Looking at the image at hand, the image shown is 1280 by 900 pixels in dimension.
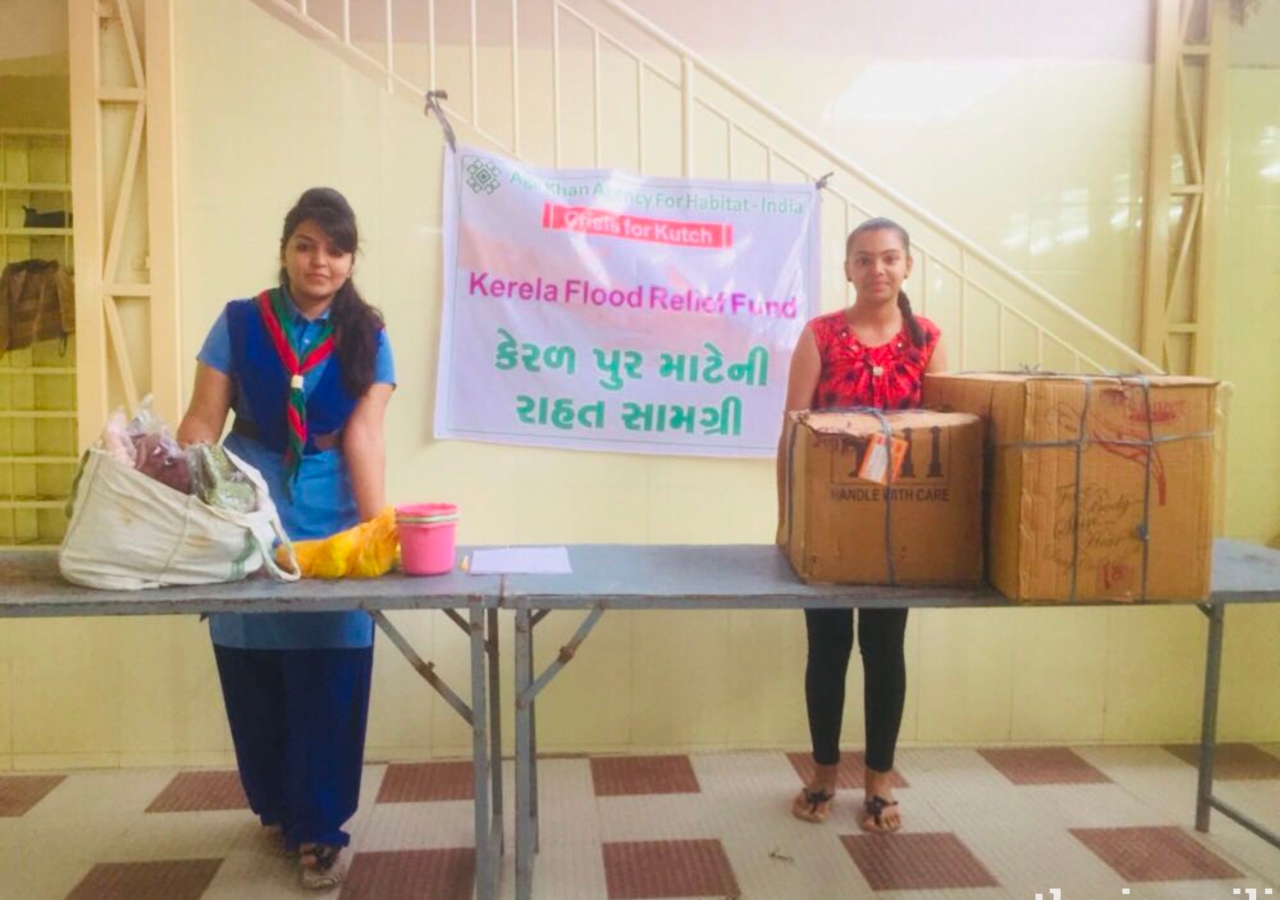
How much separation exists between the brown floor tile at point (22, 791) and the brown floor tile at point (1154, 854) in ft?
9.12

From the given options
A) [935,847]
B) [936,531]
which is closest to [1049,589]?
[936,531]

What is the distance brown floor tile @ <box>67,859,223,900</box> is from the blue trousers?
19 centimetres

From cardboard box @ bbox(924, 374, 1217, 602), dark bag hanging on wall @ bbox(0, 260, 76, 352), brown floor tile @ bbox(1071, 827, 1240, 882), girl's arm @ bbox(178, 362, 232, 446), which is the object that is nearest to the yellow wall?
brown floor tile @ bbox(1071, 827, 1240, 882)

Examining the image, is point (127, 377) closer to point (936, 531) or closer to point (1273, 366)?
point (936, 531)

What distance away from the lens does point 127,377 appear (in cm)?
266

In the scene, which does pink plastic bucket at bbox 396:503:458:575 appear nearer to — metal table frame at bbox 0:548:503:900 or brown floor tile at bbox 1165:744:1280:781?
metal table frame at bbox 0:548:503:900

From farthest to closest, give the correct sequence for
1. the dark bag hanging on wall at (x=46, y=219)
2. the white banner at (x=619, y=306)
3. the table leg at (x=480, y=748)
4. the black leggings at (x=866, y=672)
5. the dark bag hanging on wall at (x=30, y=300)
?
1. the dark bag hanging on wall at (x=46, y=219)
2. the dark bag hanging on wall at (x=30, y=300)
3. the white banner at (x=619, y=306)
4. the black leggings at (x=866, y=672)
5. the table leg at (x=480, y=748)

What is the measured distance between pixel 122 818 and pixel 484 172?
1997mm

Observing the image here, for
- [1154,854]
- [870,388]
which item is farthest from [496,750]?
[1154,854]

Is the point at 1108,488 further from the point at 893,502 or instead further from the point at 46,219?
the point at 46,219

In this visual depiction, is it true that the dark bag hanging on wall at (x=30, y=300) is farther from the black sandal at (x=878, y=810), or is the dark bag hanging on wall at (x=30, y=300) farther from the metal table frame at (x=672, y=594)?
the black sandal at (x=878, y=810)

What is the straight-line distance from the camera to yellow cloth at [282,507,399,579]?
1849mm

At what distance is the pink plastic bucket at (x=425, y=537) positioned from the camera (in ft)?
6.15

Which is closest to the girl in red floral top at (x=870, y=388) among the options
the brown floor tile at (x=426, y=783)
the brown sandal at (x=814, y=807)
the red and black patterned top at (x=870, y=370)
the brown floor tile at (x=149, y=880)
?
the red and black patterned top at (x=870, y=370)
